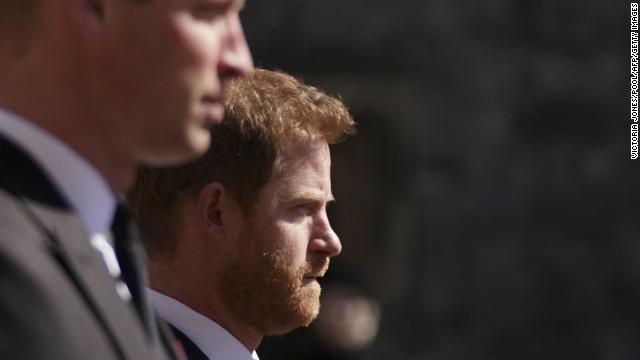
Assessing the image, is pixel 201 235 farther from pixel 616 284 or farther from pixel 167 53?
pixel 616 284

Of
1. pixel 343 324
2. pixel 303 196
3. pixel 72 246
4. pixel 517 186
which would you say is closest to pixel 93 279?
pixel 72 246

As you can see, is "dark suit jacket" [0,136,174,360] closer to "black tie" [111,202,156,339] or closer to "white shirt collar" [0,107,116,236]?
"white shirt collar" [0,107,116,236]

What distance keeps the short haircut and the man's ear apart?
13 mm

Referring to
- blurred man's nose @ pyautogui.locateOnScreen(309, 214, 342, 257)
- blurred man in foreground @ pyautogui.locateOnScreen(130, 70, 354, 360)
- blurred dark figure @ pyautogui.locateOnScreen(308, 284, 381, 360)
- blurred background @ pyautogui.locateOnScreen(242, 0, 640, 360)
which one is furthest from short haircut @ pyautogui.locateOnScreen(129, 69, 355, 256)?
blurred background @ pyautogui.locateOnScreen(242, 0, 640, 360)

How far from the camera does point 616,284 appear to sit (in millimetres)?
9562

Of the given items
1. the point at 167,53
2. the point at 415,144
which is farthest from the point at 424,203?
the point at 167,53

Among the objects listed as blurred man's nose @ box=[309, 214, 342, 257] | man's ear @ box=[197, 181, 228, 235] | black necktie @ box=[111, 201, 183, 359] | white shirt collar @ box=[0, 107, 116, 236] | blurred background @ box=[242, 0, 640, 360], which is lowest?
blurred background @ box=[242, 0, 640, 360]

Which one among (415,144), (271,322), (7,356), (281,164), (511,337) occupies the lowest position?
(511,337)

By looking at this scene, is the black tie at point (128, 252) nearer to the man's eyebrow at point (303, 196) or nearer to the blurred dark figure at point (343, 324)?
the man's eyebrow at point (303, 196)

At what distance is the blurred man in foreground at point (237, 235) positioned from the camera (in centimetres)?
289

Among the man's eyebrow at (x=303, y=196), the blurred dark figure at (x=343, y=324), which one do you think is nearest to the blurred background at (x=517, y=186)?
the blurred dark figure at (x=343, y=324)

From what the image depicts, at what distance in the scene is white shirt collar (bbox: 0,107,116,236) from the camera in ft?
5.91

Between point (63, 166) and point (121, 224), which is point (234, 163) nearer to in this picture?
point (121, 224)

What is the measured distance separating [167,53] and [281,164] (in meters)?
1.10
